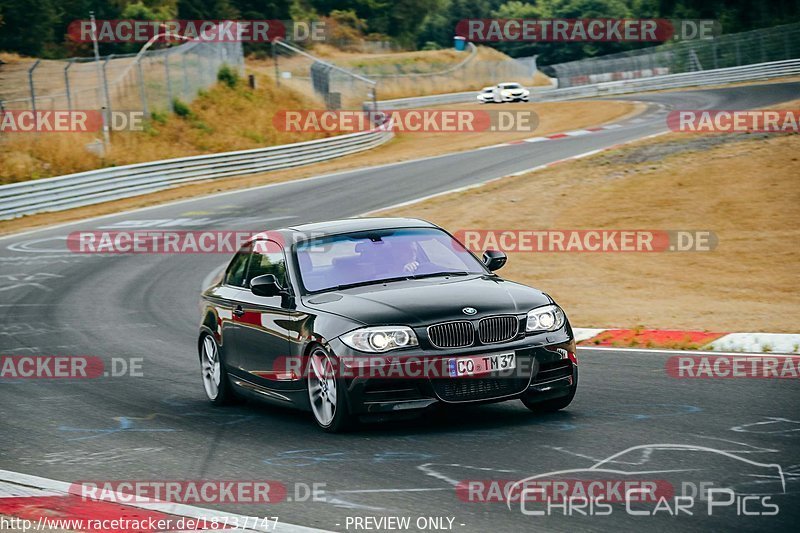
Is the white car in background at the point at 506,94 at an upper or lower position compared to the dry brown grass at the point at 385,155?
lower

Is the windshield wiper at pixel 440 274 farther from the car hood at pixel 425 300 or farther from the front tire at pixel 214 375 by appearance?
the front tire at pixel 214 375

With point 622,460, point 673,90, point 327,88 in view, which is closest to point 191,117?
point 327,88

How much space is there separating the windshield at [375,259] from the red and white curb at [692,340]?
10.7 ft

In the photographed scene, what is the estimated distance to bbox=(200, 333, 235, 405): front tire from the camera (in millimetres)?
9986

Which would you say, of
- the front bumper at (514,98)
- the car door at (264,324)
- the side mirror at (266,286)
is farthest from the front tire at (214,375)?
the front bumper at (514,98)

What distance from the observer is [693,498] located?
588 cm

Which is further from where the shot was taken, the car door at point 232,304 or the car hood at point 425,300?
the car door at point 232,304

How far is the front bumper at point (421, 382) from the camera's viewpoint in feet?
25.5

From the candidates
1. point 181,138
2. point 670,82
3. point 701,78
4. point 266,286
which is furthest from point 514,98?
point 266,286

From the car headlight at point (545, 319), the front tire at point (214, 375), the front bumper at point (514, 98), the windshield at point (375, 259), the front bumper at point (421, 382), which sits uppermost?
the windshield at point (375, 259)

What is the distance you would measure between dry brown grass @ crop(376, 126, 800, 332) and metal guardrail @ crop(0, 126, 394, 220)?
10.8m

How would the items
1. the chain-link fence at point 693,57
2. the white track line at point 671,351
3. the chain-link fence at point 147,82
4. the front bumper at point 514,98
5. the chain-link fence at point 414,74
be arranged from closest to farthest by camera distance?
1. the white track line at point 671,351
2. the chain-link fence at point 147,82
3. the chain-link fence at point 693,57
4. the front bumper at point 514,98
5. the chain-link fence at point 414,74

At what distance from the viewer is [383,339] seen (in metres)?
7.82

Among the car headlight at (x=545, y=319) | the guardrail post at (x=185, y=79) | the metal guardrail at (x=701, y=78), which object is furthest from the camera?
the metal guardrail at (x=701, y=78)
